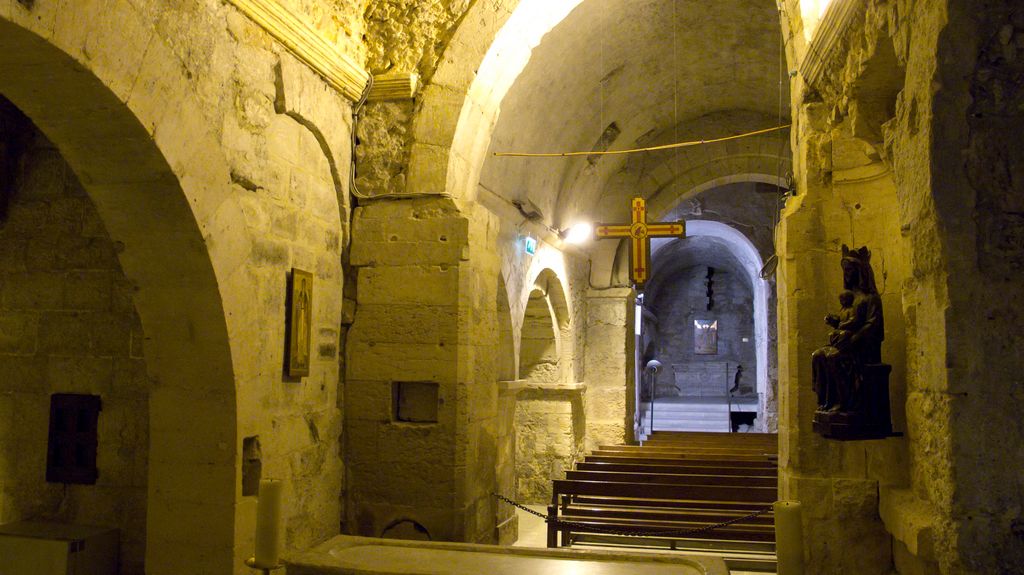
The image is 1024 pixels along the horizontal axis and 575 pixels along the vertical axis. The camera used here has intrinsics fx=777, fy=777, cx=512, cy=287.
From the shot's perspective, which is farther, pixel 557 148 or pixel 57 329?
pixel 557 148

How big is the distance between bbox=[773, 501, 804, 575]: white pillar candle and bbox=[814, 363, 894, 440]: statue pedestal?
1112 millimetres

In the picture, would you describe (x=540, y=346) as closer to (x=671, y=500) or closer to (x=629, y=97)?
(x=629, y=97)

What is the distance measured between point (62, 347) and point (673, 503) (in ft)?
17.3

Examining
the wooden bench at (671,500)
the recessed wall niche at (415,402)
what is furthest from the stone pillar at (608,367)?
the recessed wall niche at (415,402)

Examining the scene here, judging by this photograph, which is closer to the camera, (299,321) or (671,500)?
(299,321)

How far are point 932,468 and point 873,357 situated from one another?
3.85 ft

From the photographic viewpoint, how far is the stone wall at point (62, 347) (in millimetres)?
4332

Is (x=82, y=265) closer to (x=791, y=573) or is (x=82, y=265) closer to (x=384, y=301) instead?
(x=384, y=301)

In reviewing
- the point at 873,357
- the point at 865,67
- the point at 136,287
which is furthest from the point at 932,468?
the point at 136,287

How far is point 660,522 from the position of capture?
653cm

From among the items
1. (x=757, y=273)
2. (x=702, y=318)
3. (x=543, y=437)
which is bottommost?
(x=543, y=437)

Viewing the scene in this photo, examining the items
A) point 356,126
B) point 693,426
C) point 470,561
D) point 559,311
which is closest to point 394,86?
point 356,126

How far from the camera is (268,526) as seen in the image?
315 centimetres

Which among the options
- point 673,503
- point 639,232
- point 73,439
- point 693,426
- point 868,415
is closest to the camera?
point 868,415
